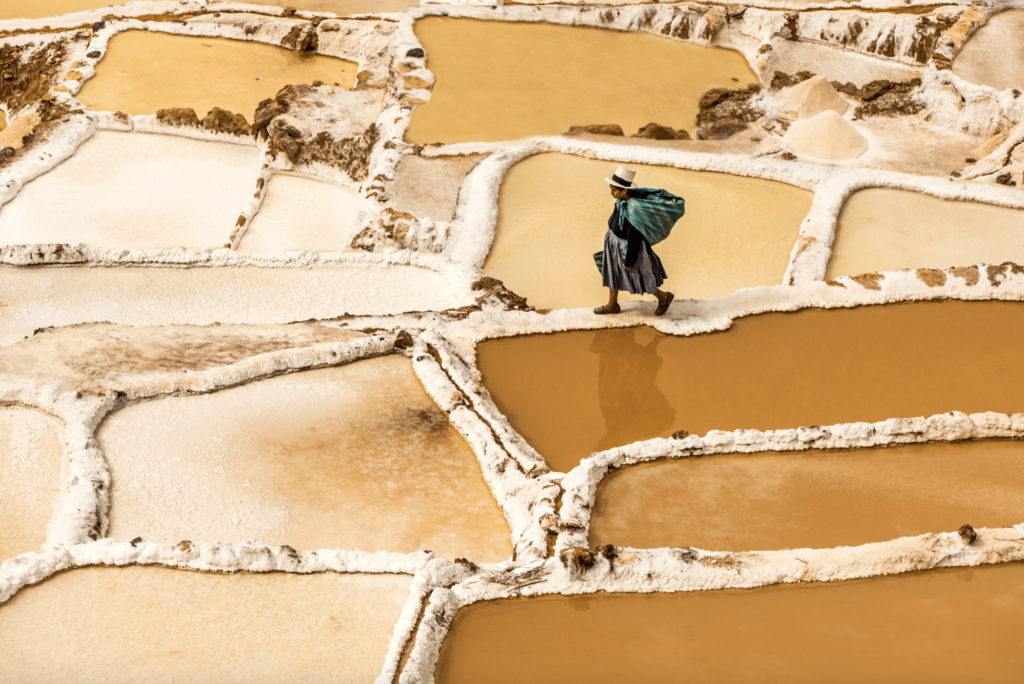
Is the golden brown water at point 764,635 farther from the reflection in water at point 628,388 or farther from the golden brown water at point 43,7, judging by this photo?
the golden brown water at point 43,7

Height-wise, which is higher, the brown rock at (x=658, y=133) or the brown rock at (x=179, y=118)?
the brown rock at (x=658, y=133)

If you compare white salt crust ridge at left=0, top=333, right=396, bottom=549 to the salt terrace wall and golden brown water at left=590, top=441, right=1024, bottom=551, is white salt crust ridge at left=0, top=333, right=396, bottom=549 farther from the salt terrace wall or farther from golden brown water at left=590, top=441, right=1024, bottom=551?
golden brown water at left=590, top=441, right=1024, bottom=551

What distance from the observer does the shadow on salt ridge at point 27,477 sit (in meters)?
4.86

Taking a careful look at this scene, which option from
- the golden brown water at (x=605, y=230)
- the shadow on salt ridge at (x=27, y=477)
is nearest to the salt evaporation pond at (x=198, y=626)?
the shadow on salt ridge at (x=27, y=477)

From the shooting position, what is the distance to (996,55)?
11.5m

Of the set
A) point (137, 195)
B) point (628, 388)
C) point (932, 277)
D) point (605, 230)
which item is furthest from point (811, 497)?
point (137, 195)

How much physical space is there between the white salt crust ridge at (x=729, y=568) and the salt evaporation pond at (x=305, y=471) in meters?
0.46

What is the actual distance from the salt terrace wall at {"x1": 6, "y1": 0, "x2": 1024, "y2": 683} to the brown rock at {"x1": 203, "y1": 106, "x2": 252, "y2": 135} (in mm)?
42

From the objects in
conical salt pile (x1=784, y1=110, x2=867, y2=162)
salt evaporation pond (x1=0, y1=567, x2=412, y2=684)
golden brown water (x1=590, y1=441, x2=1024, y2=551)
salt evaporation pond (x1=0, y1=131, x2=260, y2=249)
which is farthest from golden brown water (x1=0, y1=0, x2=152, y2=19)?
golden brown water (x1=590, y1=441, x2=1024, y2=551)

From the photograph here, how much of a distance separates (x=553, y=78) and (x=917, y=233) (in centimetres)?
473

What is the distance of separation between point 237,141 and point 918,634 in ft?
30.5

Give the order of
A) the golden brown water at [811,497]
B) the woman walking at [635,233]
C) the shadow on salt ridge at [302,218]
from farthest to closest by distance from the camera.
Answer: the shadow on salt ridge at [302,218], the woman walking at [635,233], the golden brown water at [811,497]

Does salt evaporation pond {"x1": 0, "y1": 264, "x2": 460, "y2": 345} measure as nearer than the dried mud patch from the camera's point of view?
No

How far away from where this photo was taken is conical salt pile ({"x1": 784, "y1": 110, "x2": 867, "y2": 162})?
32.1ft
